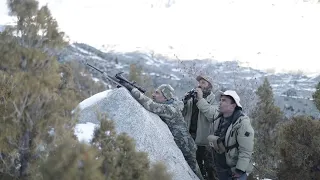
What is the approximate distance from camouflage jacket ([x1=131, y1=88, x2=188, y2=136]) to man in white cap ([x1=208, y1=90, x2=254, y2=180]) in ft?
2.81

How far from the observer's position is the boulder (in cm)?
591

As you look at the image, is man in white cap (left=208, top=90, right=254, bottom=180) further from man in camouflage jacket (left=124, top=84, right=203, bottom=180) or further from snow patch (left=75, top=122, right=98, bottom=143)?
snow patch (left=75, top=122, right=98, bottom=143)

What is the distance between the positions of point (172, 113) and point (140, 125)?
1004mm

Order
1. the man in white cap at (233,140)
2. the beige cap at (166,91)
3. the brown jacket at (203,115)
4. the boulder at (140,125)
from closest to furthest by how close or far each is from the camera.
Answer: the man in white cap at (233,140), the boulder at (140,125), the brown jacket at (203,115), the beige cap at (166,91)

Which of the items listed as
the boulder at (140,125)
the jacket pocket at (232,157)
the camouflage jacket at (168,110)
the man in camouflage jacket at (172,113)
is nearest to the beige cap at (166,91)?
the man in camouflage jacket at (172,113)

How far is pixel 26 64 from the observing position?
363cm

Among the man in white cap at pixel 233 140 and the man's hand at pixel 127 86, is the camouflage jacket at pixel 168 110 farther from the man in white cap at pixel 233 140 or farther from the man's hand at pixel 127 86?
the man in white cap at pixel 233 140

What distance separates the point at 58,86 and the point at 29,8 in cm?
84

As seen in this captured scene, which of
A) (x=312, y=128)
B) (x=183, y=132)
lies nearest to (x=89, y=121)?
(x=183, y=132)

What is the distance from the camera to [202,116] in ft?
24.0

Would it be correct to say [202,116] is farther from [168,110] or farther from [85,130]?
[85,130]

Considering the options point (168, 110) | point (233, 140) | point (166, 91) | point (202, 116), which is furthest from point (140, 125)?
point (202, 116)

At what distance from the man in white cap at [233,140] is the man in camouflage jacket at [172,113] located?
32.0 inches

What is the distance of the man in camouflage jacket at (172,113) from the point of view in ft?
21.6
